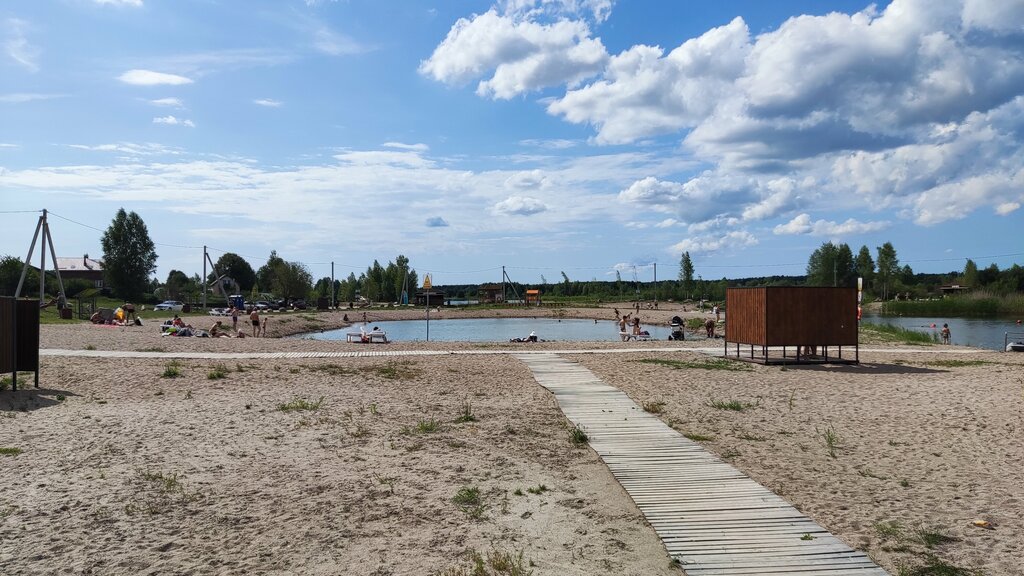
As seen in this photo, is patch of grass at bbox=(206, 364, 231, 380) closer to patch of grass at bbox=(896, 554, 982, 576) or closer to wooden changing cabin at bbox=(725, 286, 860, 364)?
patch of grass at bbox=(896, 554, 982, 576)

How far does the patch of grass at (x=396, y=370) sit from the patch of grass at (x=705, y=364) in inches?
238

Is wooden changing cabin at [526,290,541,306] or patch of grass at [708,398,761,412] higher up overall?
wooden changing cabin at [526,290,541,306]

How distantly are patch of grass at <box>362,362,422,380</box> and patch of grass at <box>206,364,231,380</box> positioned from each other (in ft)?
9.73


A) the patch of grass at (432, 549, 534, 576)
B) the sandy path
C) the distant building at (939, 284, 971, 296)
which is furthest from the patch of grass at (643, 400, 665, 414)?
the distant building at (939, 284, 971, 296)

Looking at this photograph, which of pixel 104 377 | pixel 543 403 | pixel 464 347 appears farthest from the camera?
pixel 464 347

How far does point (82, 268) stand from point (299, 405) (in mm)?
98528

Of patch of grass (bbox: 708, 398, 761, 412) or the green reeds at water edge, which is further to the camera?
the green reeds at water edge

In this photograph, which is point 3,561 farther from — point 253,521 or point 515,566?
point 515,566

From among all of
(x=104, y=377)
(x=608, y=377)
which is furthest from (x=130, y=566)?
(x=608, y=377)

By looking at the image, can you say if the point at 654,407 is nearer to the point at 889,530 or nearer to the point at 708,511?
the point at 708,511

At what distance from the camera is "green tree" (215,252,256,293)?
335 feet

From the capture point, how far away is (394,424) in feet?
32.6

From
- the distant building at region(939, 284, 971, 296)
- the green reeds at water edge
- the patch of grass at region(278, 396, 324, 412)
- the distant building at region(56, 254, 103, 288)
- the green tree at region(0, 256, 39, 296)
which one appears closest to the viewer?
the patch of grass at region(278, 396, 324, 412)

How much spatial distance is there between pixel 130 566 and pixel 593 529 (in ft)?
11.2
